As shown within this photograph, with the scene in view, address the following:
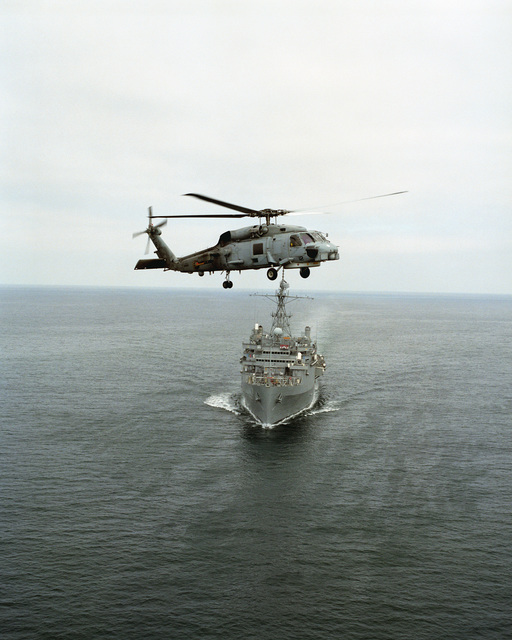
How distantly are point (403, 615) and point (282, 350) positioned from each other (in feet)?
163

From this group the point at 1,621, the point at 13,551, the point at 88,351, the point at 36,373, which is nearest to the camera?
the point at 1,621

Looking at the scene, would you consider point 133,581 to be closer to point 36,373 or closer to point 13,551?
point 13,551

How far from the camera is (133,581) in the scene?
134 feet

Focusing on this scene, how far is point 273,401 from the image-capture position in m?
76.1

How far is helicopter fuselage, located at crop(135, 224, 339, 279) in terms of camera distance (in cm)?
3422

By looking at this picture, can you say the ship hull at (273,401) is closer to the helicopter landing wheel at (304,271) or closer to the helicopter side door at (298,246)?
the helicopter landing wheel at (304,271)

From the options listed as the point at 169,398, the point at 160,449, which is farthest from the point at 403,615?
the point at 169,398

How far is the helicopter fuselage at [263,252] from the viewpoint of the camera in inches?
1347

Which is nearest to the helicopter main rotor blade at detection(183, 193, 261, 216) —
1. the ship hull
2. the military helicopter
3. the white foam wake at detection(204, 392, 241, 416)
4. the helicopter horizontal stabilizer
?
the military helicopter

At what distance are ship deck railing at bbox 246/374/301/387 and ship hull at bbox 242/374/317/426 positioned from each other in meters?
0.72

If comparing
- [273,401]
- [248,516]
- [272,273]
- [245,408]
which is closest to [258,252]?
[272,273]

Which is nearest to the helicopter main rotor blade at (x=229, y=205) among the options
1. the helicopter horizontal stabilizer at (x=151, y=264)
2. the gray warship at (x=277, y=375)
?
the helicopter horizontal stabilizer at (x=151, y=264)

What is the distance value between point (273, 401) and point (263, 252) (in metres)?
43.9

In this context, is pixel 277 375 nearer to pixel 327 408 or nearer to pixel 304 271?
pixel 327 408
